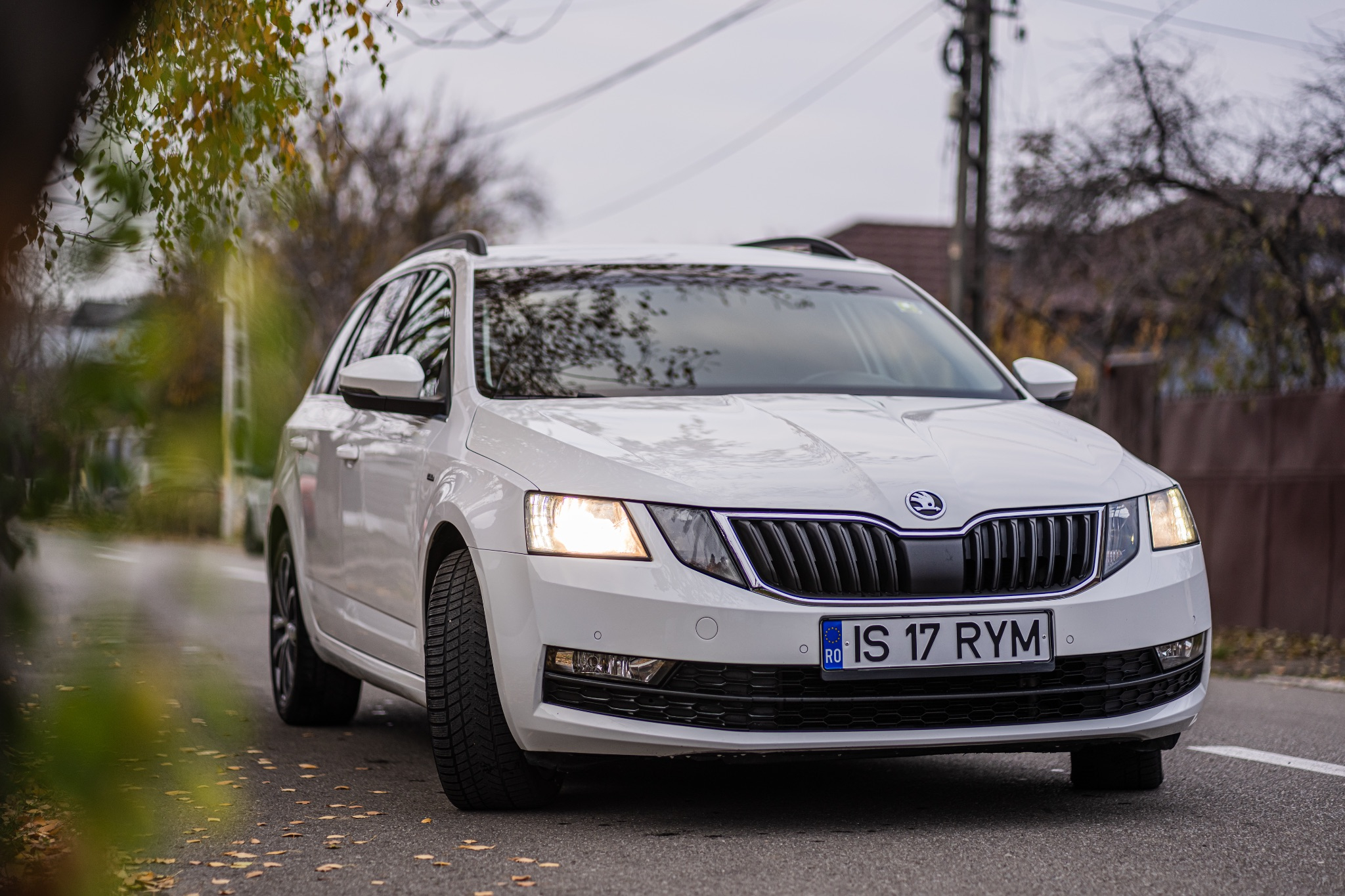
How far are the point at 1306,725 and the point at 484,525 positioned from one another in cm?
410

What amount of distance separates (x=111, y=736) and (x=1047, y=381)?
4696 millimetres

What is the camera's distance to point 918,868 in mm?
3908

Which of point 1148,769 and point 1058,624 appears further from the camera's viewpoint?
point 1148,769

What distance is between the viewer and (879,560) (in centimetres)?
415

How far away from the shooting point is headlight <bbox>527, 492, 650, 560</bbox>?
13.7ft

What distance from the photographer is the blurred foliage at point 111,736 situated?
1408 mm

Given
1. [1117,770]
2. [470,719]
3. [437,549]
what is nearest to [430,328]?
[437,549]

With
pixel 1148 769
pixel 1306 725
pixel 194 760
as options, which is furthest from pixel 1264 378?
pixel 194 760

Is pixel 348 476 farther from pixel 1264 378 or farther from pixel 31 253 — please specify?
pixel 1264 378

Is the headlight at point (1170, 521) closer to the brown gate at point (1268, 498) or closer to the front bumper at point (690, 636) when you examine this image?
the front bumper at point (690, 636)

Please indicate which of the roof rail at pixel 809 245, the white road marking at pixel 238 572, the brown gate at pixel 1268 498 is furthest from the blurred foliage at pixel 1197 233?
the white road marking at pixel 238 572

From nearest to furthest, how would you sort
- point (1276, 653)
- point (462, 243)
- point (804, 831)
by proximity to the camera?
point (804, 831), point (462, 243), point (1276, 653)

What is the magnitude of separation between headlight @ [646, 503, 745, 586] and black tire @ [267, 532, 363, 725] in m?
2.78

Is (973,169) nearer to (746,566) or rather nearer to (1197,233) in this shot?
(1197,233)
